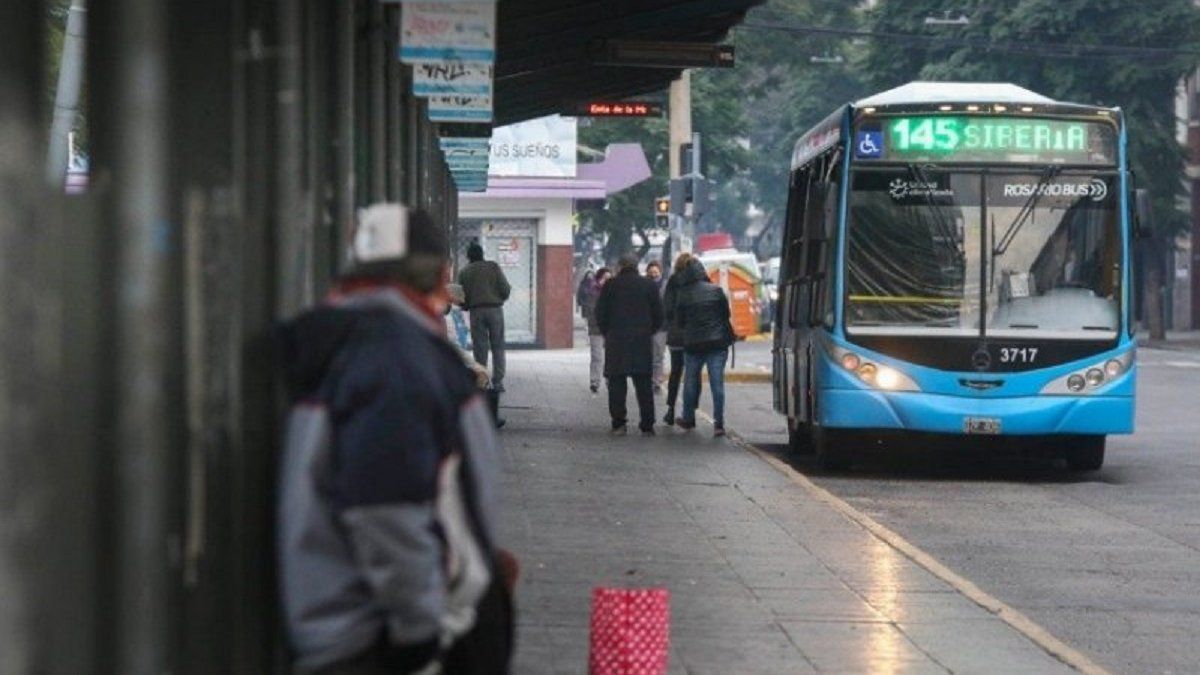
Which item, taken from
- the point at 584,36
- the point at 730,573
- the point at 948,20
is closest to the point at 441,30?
the point at 730,573

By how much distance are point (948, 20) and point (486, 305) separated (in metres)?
40.4

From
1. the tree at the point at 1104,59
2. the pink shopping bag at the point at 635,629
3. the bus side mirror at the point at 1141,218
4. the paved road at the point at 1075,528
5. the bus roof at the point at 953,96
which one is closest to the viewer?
the pink shopping bag at the point at 635,629

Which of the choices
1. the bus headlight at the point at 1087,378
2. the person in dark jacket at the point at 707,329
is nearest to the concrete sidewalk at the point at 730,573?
the bus headlight at the point at 1087,378

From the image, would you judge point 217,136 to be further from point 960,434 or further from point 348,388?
point 960,434

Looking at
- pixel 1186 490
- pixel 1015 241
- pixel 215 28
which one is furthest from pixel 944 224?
pixel 215 28

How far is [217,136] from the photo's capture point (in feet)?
18.8

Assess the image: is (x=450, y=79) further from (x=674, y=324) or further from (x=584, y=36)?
(x=674, y=324)

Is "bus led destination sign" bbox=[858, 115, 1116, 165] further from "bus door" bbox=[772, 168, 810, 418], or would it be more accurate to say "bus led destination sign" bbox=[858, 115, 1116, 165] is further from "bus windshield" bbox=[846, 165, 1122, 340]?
"bus door" bbox=[772, 168, 810, 418]

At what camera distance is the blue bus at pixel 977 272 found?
19922 millimetres

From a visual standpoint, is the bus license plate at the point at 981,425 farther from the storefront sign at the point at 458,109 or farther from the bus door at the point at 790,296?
the storefront sign at the point at 458,109

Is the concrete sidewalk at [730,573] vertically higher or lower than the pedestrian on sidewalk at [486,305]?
lower

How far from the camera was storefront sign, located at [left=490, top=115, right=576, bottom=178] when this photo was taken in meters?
49.4

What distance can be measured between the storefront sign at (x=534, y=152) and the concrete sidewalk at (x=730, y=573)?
1120 inches

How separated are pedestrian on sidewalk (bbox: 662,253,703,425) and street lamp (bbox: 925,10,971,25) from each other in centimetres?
3657
